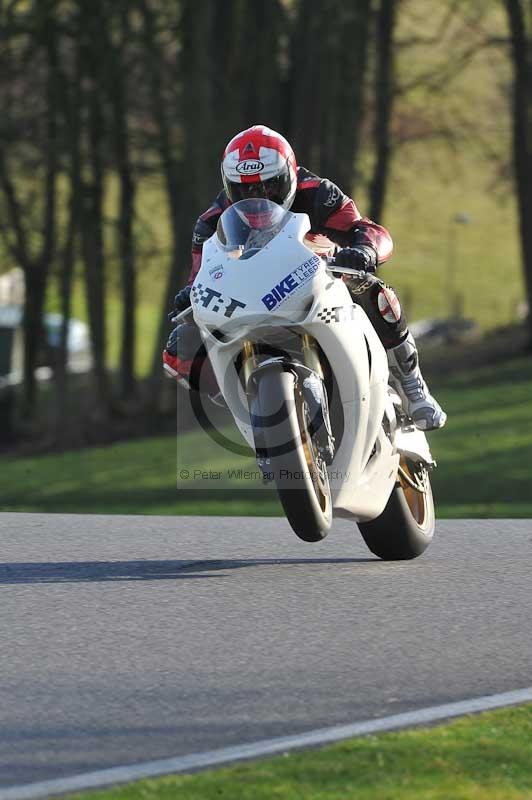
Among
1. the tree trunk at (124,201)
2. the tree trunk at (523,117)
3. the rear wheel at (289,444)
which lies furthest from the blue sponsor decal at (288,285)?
the tree trunk at (523,117)

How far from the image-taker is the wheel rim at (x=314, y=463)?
631 centimetres

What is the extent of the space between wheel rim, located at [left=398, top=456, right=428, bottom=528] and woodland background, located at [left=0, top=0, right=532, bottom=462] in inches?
706

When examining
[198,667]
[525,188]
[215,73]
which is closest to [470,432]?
[215,73]

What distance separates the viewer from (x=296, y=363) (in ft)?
21.1

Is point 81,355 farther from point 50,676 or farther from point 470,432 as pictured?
point 50,676

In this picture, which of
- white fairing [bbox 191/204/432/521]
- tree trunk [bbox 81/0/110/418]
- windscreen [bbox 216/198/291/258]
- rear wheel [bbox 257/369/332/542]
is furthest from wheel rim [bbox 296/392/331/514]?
tree trunk [bbox 81/0/110/418]

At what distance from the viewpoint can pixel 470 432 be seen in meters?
21.7

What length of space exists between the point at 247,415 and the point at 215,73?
1984cm

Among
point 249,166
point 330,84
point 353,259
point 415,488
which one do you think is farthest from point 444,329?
point 249,166

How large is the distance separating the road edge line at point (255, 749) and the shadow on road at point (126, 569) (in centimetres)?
231

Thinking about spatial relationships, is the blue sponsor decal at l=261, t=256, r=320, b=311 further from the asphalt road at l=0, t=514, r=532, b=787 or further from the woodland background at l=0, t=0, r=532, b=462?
the woodland background at l=0, t=0, r=532, b=462

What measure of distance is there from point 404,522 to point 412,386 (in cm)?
61

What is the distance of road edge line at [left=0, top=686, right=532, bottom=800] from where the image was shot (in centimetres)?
401

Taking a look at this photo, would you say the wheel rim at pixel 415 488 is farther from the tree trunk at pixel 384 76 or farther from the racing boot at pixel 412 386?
the tree trunk at pixel 384 76
